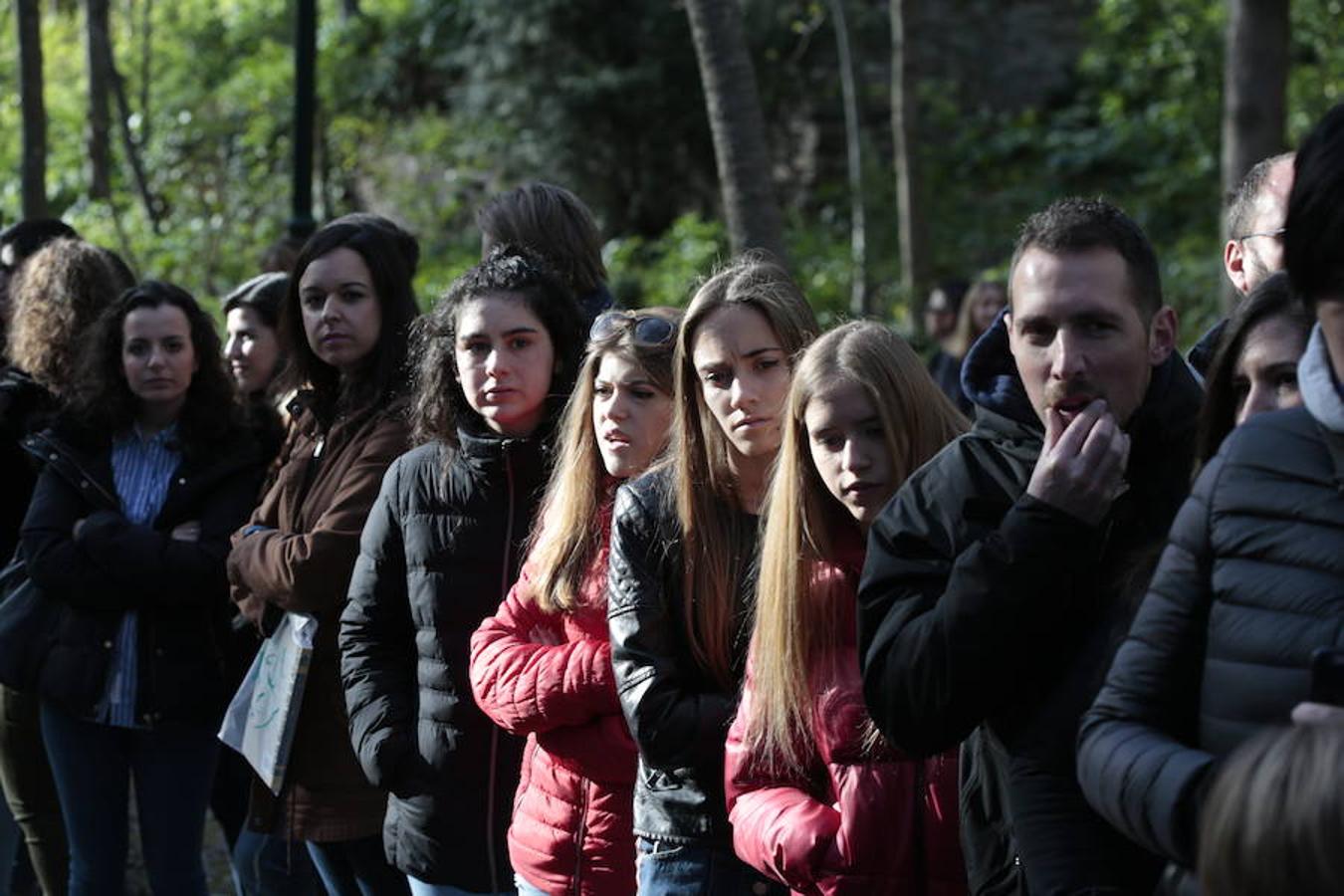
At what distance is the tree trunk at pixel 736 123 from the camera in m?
8.37

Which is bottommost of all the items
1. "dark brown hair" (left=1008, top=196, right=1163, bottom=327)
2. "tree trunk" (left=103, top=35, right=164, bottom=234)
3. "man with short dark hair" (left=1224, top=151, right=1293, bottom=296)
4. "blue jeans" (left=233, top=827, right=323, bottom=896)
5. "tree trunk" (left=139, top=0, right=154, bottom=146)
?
"blue jeans" (left=233, top=827, right=323, bottom=896)

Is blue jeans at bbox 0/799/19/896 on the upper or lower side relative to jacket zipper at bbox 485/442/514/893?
lower

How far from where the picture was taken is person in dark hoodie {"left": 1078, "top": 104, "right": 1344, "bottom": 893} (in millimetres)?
2326

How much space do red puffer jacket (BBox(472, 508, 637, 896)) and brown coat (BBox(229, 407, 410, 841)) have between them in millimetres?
1026

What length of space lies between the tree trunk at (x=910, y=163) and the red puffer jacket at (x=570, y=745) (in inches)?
476

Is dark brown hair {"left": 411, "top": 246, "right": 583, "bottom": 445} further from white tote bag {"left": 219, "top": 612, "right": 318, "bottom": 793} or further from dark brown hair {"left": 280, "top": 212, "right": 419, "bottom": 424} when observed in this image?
white tote bag {"left": 219, "top": 612, "right": 318, "bottom": 793}

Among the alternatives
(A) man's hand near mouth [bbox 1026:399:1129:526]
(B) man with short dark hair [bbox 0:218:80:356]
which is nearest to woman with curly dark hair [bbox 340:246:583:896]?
Result: (A) man's hand near mouth [bbox 1026:399:1129:526]

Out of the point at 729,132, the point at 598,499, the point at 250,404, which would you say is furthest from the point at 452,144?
the point at 598,499

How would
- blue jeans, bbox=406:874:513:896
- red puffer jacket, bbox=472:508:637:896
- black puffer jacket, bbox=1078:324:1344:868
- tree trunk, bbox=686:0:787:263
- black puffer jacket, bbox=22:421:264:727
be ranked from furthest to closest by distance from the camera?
tree trunk, bbox=686:0:787:263 < black puffer jacket, bbox=22:421:264:727 < blue jeans, bbox=406:874:513:896 < red puffer jacket, bbox=472:508:637:896 < black puffer jacket, bbox=1078:324:1344:868

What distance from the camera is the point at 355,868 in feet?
17.2

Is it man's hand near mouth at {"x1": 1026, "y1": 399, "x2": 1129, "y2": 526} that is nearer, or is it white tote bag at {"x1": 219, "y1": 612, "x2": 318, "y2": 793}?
man's hand near mouth at {"x1": 1026, "y1": 399, "x2": 1129, "y2": 526}

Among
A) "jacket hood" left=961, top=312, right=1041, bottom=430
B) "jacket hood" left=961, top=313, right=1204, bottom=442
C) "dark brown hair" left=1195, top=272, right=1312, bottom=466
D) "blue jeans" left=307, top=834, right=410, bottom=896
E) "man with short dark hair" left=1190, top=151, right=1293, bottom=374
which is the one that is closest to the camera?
"dark brown hair" left=1195, top=272, right=1312, bottom=466

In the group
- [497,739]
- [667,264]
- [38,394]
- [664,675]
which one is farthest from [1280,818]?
[667,264]

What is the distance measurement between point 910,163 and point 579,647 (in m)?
12.8
